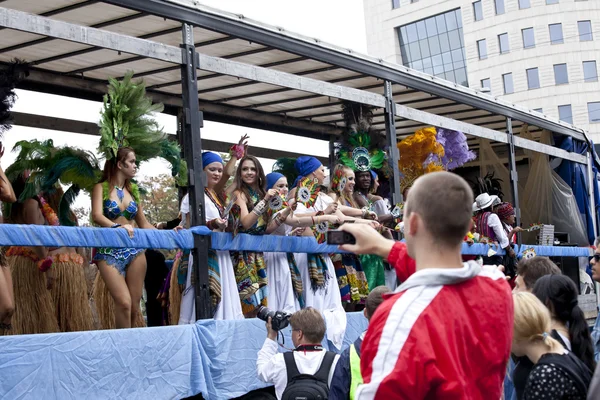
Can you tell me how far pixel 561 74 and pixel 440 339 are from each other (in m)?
59.6

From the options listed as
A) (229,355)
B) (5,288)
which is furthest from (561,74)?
(5,288)

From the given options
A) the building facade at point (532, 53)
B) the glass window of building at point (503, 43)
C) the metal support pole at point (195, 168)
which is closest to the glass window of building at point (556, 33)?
the building facade at point (532, 53)

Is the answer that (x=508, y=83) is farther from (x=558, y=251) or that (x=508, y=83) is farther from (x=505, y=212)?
(x=505, y=212)

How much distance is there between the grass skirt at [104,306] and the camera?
7461 millimetres

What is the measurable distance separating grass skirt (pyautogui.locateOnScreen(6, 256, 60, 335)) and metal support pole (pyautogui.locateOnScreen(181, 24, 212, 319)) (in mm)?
1355

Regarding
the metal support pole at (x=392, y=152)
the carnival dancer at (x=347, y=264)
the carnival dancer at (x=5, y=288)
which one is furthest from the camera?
the metal support pole at (x=392, y=152)

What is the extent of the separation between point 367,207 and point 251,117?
8.70ft

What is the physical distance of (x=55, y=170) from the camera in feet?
23.9

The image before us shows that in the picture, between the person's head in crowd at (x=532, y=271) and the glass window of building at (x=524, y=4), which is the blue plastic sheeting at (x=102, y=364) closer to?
the person's head in crowd at (x=532, y=271)

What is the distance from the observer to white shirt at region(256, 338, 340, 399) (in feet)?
17.3

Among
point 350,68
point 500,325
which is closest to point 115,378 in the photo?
point 500,325

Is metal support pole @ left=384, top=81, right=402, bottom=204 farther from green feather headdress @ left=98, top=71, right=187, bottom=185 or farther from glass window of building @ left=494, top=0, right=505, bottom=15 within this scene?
glass window of building @ left=494, top=0, right=505, bottom=15

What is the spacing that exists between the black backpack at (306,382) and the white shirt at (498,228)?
6147 millimetres

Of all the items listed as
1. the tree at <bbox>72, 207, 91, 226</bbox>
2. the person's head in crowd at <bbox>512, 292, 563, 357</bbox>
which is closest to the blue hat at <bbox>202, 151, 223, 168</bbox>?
the tree at <bbox>72, 207, 91, 226</bbox>
